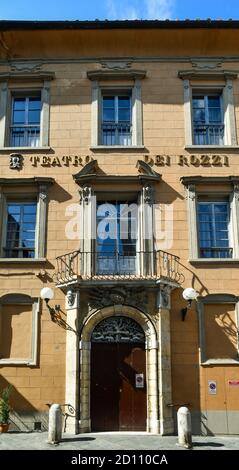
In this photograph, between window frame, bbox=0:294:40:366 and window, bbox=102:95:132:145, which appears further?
window, bbox=102:95:132:145

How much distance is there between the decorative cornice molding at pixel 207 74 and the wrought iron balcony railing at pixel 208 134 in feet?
5.27

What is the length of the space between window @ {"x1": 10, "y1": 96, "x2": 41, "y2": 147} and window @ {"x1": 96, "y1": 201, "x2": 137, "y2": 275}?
3.23 m

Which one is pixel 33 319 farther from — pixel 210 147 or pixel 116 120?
pixel 210 147

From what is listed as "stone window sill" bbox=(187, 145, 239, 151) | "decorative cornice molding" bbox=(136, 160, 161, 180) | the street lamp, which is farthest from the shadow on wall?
"stone window sill" bbox=(187, 145, 239, 151)

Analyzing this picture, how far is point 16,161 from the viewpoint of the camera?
1612cm

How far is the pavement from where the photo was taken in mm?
11859

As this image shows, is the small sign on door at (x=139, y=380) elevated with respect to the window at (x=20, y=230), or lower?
lower

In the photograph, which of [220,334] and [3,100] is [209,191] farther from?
[3,100]

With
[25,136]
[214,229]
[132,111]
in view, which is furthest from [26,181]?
[214,229]

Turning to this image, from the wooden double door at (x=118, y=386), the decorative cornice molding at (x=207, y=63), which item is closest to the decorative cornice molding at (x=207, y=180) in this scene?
the decorative cornice molding at (x=207, y=63)

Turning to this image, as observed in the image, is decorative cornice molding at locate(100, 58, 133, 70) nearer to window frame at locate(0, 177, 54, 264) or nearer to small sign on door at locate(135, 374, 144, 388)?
window frame at locate(0, 177, 54, 264)

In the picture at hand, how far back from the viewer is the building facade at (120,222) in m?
14.1

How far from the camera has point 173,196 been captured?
15.7m

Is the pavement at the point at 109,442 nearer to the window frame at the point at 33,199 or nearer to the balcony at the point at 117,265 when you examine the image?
the balcony at the point at 117,265
